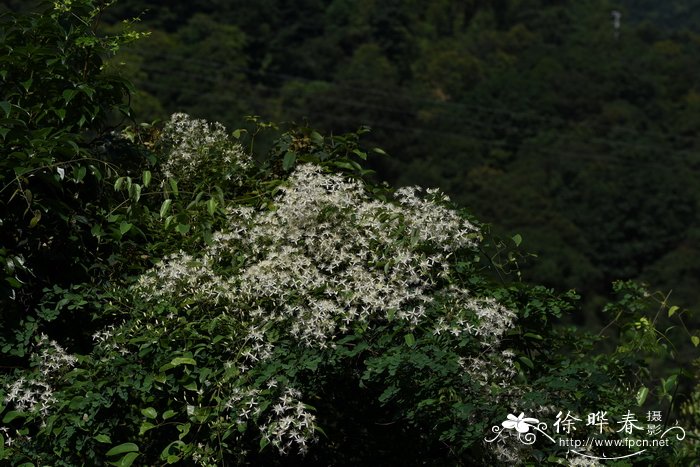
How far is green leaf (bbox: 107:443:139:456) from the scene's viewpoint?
352 centimetres

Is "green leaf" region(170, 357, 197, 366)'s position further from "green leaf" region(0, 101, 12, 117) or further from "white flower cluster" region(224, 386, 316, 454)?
"green leaf" region(0, 101, 12, 117)

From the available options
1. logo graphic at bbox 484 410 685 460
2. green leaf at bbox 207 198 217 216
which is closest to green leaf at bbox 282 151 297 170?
green leaf at bbox 207 198 217 216

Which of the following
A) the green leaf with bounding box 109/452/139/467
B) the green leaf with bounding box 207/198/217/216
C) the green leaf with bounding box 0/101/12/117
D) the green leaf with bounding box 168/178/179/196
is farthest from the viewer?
the green leaf with bounding box 168/178/179/196

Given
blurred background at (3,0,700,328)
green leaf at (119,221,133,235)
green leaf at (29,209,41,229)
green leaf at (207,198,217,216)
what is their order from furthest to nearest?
blurred background at (3,0,700,328)
green leaf at (207,198,217,216)
green leaf at (119,221,133,235)
green leaf at (29,209,41,229)

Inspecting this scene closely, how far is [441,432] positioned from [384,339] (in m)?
0.32

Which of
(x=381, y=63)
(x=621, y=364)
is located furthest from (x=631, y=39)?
(x=621, y=364)

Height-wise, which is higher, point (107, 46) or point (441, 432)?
→ point (107, 46)

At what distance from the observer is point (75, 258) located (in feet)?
12.9

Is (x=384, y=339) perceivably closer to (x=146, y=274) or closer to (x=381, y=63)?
(x=146, y=274)

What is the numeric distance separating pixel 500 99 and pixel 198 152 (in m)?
52.5

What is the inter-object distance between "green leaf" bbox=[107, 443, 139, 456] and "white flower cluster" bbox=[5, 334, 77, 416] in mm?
231

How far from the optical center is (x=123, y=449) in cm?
353

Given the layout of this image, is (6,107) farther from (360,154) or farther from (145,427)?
(360,154)

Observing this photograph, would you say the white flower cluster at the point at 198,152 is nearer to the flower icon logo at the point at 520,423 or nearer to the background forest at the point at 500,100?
the flower icon logo at the point at 520,423
